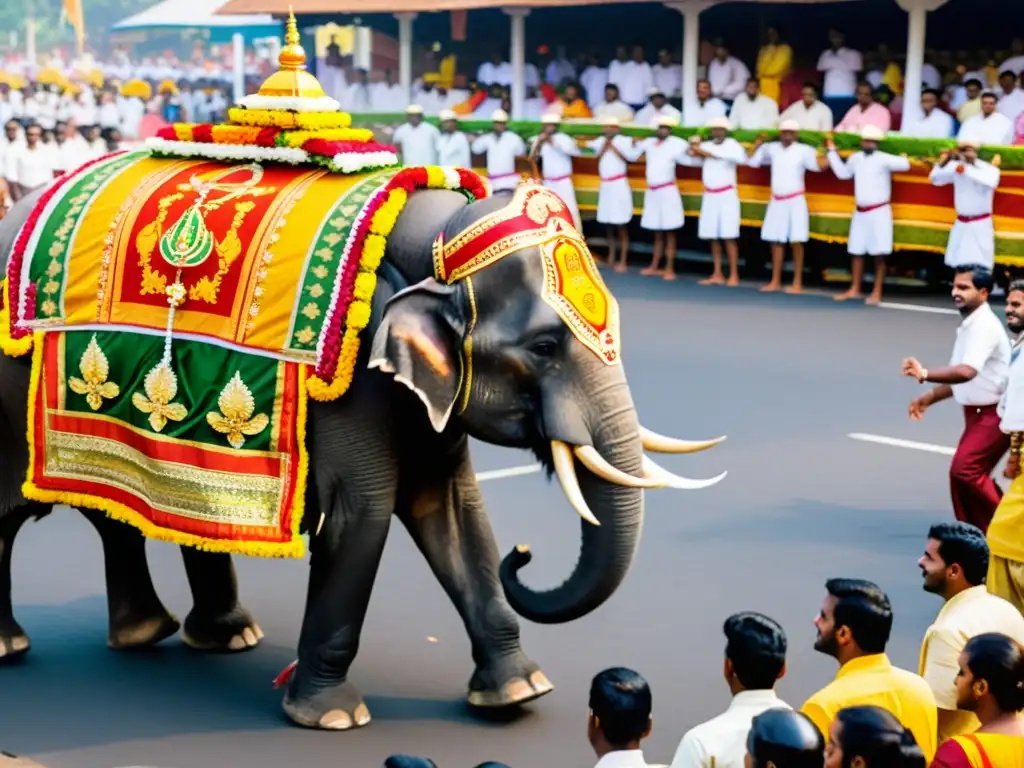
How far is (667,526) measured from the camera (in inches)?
360

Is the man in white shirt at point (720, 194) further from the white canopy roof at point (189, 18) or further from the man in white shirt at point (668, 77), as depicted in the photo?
the white canopy roof at point (189, 18)

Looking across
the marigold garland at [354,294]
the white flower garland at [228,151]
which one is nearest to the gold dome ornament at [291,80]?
the white flower garland at [228,151]

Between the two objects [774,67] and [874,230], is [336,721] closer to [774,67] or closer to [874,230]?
Result: [874,230]

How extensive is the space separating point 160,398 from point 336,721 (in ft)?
4.19

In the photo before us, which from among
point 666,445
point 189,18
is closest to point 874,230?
point 666,445

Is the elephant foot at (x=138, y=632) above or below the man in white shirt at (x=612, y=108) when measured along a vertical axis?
below

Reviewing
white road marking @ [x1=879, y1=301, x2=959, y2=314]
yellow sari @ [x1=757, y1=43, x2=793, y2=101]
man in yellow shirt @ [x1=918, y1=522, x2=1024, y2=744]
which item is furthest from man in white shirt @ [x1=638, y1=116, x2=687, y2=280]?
→ man in yellow shirt @ [x1=918, y1=522, x2=1024, y2=744]

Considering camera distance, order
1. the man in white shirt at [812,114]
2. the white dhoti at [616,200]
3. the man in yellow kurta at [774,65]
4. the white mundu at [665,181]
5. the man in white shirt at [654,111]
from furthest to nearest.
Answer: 1. the man in yellow kurta at [774,65]
2. the man in white shirt at [654,111]
3. the white dhoti at [616,200]
4. the man in white shirt at [812,114]
5. the white mundu at [665,181]

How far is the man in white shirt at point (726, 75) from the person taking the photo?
904 inches

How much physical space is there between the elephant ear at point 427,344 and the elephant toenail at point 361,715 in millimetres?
1105

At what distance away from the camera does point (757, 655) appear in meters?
4.57

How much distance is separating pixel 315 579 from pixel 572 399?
3.80ft

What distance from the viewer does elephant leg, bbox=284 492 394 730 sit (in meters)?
6.29

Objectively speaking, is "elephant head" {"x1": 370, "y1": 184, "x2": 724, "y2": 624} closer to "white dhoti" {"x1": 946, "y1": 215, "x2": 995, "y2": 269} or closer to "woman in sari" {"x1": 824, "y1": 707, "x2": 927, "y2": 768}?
"woman in sari" {"x1": 824, "y1": 707, "x2": 927, "y2": 768}
